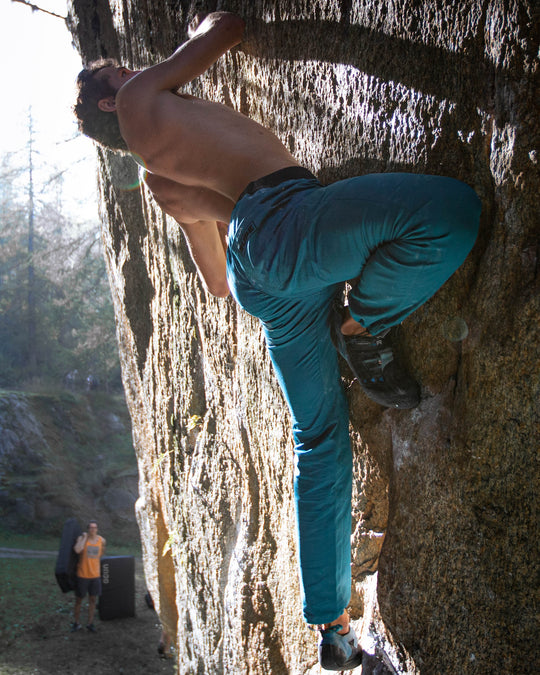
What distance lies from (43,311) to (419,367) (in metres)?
25.7

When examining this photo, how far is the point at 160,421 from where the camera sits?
5418 millimetres

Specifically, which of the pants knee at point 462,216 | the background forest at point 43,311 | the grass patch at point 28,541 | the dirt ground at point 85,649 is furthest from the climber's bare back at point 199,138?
the background forest at point 43,311

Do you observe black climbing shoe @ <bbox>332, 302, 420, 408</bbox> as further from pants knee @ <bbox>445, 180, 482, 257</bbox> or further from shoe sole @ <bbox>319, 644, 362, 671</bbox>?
shoe sole @ <bbox>319, 644, 362, 671</bbox>

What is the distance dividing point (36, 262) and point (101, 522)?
11.7 meters

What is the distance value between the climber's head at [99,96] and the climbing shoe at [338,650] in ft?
7.53

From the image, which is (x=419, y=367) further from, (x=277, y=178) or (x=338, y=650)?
(x=338, y=650)

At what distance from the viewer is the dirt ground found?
8.77m

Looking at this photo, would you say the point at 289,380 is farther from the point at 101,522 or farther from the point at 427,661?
the point at 101,522

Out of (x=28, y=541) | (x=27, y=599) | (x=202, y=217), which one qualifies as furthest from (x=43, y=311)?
(x=202, y=217)

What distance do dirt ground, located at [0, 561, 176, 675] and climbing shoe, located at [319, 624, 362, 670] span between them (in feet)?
25.0

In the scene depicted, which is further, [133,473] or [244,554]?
[133,473]

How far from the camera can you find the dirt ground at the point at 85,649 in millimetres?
8766

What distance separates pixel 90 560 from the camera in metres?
10.2

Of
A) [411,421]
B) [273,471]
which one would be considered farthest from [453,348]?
[273,471]
